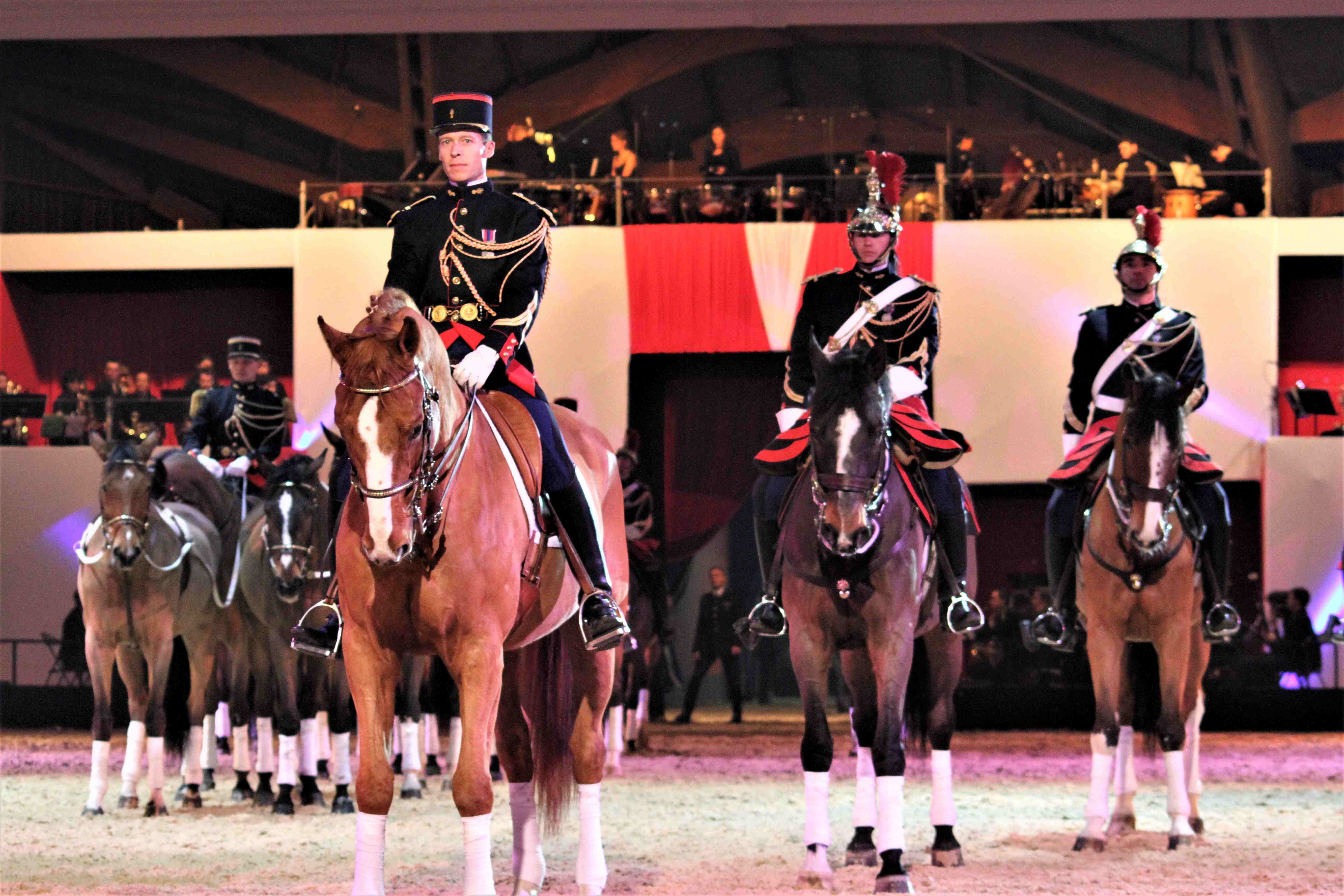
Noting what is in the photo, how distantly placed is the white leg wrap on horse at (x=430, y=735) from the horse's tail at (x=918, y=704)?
447cm

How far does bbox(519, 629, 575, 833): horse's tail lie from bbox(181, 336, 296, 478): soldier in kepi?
5.22 m

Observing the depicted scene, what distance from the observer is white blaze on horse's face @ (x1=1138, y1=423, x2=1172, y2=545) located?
7.39 meters

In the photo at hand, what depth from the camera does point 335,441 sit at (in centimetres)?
746

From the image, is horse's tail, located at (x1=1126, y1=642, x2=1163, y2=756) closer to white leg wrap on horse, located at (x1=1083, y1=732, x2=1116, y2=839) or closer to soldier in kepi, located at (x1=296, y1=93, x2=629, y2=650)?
white leg wrap on horse, located at (x1=1083, y1=732, x2=1116, y2=839)

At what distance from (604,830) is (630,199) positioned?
412 inches

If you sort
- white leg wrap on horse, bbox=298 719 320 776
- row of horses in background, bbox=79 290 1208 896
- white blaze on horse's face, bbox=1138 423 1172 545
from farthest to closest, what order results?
1. white leg wrap on horse, bbox=298 719 320 776
2. white blaze on horse's face, bbox=1138 423 1172 545
3. row of horses in background, bbox=79 290 1208 896

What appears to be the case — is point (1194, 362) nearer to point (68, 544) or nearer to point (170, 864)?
point (170, 864)

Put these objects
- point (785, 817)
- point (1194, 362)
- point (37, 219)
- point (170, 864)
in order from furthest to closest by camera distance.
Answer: point (37, 219) < point (785, 817) < point (1194, 362) < point (170, 864)

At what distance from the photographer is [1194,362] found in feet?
27.2

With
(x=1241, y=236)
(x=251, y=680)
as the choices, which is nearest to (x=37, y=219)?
(x=251, y=680)

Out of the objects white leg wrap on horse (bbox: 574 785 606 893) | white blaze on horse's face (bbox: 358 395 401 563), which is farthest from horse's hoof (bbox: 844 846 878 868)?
white blaze on horse's face (bbox: 358 395 401 563)

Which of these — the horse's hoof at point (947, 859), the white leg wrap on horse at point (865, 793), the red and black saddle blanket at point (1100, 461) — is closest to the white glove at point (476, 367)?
the white leg wrap on horse at point (865, 793)

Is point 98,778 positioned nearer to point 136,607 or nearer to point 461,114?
point 136,607

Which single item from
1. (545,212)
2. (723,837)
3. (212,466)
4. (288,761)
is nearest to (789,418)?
(545,212)
